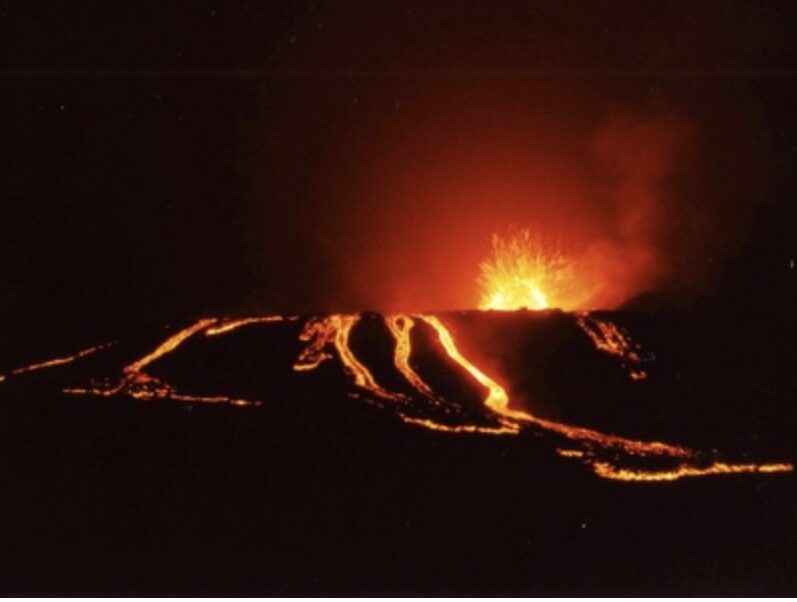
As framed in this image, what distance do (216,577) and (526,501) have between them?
2076mm

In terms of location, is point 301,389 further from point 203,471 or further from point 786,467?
point 786,467

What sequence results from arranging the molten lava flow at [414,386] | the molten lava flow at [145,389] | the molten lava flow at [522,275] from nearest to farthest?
the molten lava flow at [414,386] → the molten lava flow at [145,389] → the molten lava flow at [522,275]

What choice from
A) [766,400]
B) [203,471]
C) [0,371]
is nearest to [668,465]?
[766,400]

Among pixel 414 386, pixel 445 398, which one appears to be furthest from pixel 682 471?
pixel 414 386

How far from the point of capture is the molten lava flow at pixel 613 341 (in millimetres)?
10297

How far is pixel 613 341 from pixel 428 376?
7.81 ft

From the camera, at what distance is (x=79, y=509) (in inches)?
240

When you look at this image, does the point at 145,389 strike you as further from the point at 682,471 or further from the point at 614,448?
the point at 682,471

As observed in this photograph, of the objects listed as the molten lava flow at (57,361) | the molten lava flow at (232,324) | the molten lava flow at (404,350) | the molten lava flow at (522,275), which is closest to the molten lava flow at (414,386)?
the molten lava flow at (404,350)

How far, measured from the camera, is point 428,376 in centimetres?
1001

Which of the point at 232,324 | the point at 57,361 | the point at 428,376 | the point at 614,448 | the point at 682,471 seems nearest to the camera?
the point at 682,471

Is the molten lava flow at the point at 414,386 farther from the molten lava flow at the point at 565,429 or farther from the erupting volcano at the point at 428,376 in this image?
the molten lava flow at the point at 565,429

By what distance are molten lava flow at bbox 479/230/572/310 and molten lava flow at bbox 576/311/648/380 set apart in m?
2.73

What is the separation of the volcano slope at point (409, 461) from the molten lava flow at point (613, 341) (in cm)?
3
